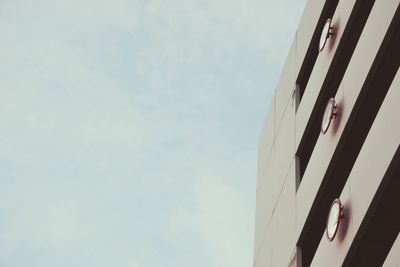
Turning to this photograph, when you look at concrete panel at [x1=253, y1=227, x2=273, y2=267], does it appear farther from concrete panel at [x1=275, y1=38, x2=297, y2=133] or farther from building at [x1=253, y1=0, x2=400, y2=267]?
concrete panel at [x1=275, y1=38, x2=297, y2=133]

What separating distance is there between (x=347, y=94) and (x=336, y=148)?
110 cm

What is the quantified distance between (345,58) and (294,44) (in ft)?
16.4

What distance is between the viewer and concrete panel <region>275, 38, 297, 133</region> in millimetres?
19906

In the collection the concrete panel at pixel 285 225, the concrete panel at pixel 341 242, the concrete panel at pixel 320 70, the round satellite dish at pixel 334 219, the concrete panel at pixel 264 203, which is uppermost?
the concrete panel at pixel 320 70

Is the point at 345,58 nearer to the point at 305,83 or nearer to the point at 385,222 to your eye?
the point at 305,83

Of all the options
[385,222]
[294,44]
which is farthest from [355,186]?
[294,44]

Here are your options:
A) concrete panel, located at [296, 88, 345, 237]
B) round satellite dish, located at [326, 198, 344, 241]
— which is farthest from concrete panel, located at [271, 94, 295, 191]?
round satellite dish, located at [326, 198, 344, 241]

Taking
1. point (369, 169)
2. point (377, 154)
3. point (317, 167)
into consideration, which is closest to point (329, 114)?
point (317, 167)

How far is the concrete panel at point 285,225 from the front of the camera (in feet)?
50.3

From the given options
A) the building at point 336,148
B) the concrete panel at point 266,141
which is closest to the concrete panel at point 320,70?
the building at point 336,148

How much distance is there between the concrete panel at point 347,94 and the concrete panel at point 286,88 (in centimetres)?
460

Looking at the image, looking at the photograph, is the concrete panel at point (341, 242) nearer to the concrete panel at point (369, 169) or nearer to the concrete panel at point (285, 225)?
the concrete panel at point (369, 169)

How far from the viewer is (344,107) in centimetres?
1400

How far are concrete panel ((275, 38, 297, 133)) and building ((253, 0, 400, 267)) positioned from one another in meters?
0.06
